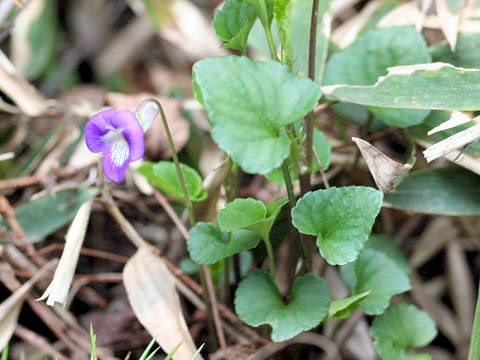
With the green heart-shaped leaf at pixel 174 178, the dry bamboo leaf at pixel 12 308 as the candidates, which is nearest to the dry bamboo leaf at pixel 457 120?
the green heart-shaped leaf at pixel 174 178

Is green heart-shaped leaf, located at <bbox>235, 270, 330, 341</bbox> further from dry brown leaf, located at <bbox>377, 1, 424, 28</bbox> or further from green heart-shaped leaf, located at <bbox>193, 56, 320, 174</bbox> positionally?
dry brown leaf, located at <bbox>377, 1, 424, 28</bbox>

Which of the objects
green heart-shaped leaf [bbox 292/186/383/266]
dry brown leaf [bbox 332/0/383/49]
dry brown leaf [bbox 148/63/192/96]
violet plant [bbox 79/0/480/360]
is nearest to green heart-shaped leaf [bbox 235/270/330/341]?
violet plant [bbox 79/0/480/360]

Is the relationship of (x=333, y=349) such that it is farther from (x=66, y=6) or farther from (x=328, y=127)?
(x=66, y=6)

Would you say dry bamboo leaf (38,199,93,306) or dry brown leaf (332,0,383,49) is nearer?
dry bamboo leaf (38,199,93,306)

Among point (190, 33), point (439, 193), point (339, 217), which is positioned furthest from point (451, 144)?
point (190, 33)

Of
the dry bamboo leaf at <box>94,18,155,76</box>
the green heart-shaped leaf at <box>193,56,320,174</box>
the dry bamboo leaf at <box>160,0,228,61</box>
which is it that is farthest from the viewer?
the dry bamboo leaf at <box>94,18,155,76</box>

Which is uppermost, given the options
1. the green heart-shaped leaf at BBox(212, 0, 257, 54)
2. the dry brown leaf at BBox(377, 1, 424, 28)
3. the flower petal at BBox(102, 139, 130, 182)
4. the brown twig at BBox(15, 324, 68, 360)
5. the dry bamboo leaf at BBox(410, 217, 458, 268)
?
the green heart-shaped leaf at BBox(212, 0, 257, 54)

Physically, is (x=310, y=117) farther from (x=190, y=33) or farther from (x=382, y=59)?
(x=190, y=33)

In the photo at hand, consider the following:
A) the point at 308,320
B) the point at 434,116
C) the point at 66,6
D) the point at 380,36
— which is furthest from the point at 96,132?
the point at 66,6
